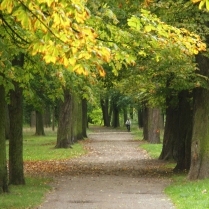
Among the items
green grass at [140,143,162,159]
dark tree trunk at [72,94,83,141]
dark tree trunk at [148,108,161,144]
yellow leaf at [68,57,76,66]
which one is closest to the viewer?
yellow leaf at [68,57,76,66]

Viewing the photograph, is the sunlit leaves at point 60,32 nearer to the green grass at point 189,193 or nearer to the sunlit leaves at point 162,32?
the sunlit leaves at point 162,32

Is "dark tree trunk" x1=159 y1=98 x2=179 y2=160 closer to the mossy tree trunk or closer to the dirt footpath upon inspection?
the dirt footpath

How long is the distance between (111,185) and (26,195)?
3744mm

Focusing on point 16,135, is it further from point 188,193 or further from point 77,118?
point 77,118

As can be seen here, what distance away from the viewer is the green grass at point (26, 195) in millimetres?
13094

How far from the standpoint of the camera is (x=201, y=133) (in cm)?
1797

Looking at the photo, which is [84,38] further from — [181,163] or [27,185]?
[181,163]

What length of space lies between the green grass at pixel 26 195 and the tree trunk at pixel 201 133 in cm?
461

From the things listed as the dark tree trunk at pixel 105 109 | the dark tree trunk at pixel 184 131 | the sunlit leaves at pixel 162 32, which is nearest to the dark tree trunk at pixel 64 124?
the dark tree trunk at pixel 184 131

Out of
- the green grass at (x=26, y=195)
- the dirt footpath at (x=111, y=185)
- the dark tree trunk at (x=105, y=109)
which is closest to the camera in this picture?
the green grass at (x=26, y=195)

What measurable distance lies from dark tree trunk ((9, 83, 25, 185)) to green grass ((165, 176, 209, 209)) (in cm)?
427

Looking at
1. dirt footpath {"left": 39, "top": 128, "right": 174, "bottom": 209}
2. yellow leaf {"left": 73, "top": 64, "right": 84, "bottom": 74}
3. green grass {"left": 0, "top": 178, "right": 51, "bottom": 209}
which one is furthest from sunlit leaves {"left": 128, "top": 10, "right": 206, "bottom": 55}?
green grass {"left": 0, "top": 178, "right": 51, "bottom": 209}

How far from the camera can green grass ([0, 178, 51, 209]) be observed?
516 inches

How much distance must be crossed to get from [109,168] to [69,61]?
1782cm
